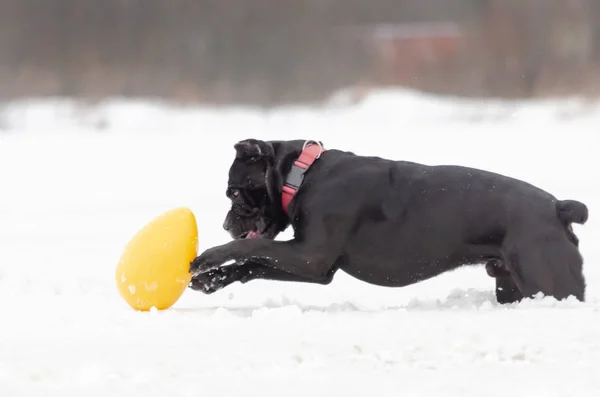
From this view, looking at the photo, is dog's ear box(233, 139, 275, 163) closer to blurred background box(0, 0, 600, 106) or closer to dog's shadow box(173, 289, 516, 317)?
dog's shadow box(173, 289, 516, 317)

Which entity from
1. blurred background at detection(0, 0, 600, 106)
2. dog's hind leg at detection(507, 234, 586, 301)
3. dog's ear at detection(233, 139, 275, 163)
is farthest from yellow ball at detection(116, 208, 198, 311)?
blurred background at detection(0, 0, 600, 106)

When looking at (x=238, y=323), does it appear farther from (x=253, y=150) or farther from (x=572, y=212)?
(x=572, y=212)

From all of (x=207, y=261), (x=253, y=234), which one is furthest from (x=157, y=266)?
(x=253, y=234)

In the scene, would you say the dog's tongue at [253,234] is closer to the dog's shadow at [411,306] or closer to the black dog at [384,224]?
the black dog at [384,224]

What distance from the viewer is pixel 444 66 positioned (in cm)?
2797

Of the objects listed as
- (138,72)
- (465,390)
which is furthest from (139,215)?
(138,72)

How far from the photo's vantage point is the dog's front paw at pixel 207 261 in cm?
506

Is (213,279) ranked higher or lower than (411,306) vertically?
higher

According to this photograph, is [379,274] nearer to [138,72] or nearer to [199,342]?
[199,342]

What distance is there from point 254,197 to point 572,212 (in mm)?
1738

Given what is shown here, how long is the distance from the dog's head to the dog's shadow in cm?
44

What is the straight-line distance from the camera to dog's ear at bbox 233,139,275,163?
5254 mm

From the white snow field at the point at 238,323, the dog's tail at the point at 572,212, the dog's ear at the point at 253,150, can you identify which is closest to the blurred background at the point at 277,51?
the white snow field at the point at 238,323

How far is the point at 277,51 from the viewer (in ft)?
101
